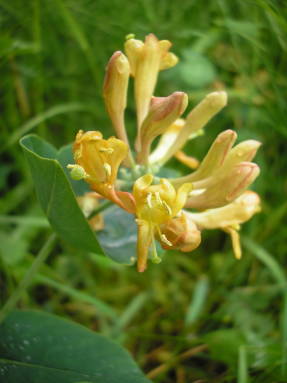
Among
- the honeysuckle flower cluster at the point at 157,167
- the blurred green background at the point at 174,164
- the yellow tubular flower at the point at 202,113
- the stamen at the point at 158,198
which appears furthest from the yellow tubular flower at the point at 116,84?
the blurred green background at the point at 174,164

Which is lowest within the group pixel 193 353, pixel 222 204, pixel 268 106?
pixel 193 353

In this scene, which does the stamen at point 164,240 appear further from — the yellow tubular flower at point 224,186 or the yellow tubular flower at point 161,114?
the yellow tubular flower at point 161,114

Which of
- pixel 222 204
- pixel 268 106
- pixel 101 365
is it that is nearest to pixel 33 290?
pixel 101 365

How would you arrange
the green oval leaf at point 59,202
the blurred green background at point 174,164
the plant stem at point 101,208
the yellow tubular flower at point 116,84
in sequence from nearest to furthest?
the green oval leaf at point 59,202
the yellow tubular flower at point 116,84
the plant stem at point 101,208
the blurred green background at point 174,164

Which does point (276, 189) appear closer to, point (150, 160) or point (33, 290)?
point (150, 160)

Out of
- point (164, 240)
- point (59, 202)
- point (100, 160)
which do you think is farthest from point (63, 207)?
point (164, 240)

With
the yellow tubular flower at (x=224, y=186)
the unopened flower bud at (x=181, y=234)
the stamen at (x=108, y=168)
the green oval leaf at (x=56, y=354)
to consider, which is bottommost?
the green oval leaf at (x=56, y=354)

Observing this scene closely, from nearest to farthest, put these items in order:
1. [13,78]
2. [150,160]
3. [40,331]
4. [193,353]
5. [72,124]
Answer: [40,331] → [150,160] → [193,353] → [13,78] → [72,124]
